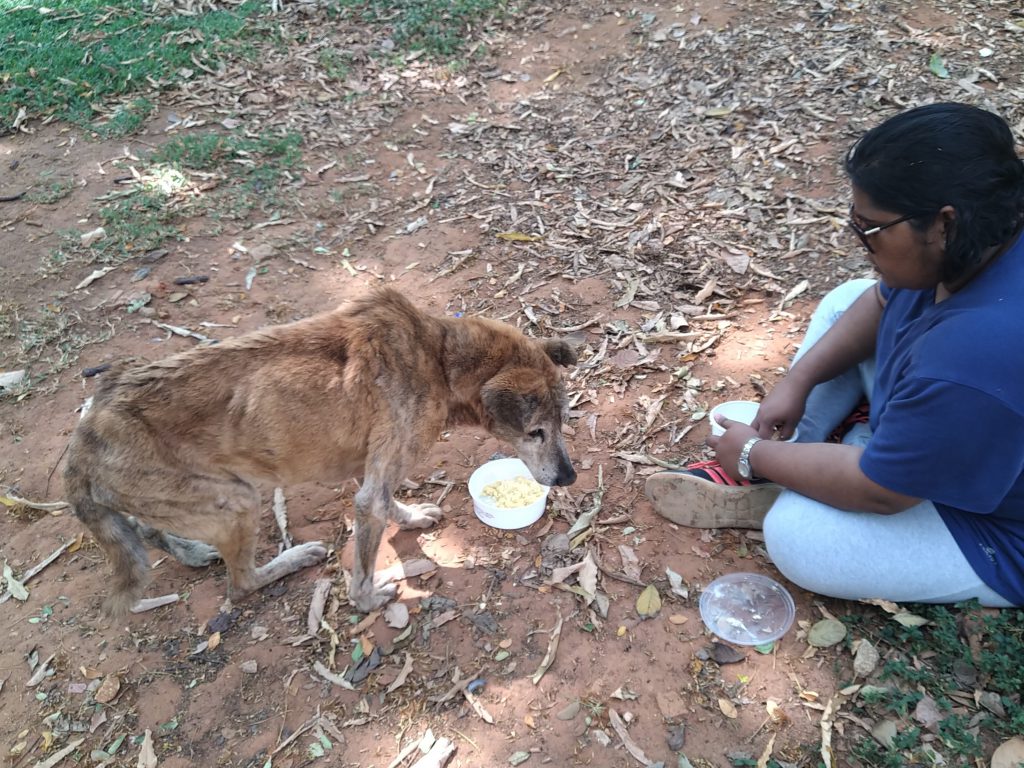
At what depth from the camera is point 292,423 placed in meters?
4.14

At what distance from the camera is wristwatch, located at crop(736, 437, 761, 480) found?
3.99 metres

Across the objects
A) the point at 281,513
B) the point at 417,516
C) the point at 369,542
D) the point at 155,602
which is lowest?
the point at 155,602

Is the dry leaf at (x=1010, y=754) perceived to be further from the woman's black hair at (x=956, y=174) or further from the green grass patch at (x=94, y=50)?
the green grass patch at (x=94, y=50)

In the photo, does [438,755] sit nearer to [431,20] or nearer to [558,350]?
[558,350]

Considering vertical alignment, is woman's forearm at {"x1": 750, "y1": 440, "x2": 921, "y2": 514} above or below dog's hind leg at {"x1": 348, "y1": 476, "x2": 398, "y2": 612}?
above

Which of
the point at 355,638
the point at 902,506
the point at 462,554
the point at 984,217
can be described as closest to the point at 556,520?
the point at 462,554

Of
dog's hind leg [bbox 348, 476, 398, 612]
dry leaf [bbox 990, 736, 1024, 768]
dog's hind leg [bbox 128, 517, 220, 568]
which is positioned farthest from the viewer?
dog's hind leg [bbox 128, 517, 220, 568]

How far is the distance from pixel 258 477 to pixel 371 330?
3.93 ft

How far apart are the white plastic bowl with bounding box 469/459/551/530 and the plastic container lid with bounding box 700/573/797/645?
1244 mm

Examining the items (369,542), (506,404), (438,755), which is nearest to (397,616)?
(369,542)

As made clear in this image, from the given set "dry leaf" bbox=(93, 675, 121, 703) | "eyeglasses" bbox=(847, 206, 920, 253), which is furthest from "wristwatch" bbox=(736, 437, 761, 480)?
"dry leaf" bbox=(93, 675, 121, 703)

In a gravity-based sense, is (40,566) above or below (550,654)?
below

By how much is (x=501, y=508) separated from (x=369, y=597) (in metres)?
1.05

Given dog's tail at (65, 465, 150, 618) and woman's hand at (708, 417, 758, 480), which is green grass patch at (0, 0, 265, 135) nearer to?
dog's tail at (65, 465, 150, 618)
